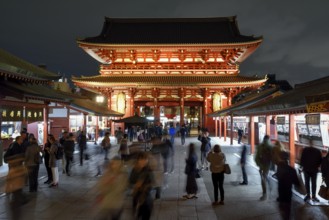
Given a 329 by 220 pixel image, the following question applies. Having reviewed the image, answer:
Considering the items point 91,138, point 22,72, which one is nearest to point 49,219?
point 22,72

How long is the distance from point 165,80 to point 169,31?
426 inches

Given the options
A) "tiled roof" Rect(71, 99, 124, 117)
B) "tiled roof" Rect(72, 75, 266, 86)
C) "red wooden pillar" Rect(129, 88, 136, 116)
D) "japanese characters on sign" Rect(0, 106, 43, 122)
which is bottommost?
"japanese characters on sign" Rect(0, 106, 43, 122)

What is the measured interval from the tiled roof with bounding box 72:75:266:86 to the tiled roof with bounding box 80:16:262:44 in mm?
4363

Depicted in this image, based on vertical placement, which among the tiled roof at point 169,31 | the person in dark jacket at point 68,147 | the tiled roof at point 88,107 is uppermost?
A: the tiled roof at point 169,31

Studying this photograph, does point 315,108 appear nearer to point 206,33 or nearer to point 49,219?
point 49,219

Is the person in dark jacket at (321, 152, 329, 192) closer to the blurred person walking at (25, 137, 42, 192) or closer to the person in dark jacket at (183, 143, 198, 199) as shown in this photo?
the person in dark jacket at (183, 143, 198, 199)

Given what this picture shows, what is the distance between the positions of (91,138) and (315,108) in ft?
83.2

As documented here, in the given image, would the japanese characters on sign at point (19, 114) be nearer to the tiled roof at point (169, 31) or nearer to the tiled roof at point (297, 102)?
the tiled roof at point (297, 102)

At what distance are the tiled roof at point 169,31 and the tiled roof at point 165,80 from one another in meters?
4.36

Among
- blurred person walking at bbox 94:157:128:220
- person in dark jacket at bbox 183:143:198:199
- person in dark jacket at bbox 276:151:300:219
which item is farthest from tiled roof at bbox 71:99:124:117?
person in dark jacket at bbox 276:151:300:219

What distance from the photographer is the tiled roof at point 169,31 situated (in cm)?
3697

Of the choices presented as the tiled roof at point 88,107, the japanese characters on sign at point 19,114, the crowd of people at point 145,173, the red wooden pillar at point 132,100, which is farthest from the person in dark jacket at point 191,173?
the red wooden pillar at point 132,100

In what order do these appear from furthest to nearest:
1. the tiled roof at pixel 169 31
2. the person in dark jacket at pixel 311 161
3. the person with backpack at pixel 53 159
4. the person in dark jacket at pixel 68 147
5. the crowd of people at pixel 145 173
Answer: the tiled roof at pixel 169 31 < the person in dark jacket at pixel 68 147 < the person with backpack at pixel 53 159 < the person in dark jacket at pixel 311 161 < the crowd of people at pixel 145 173

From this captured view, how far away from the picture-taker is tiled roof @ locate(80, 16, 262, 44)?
36969mm
